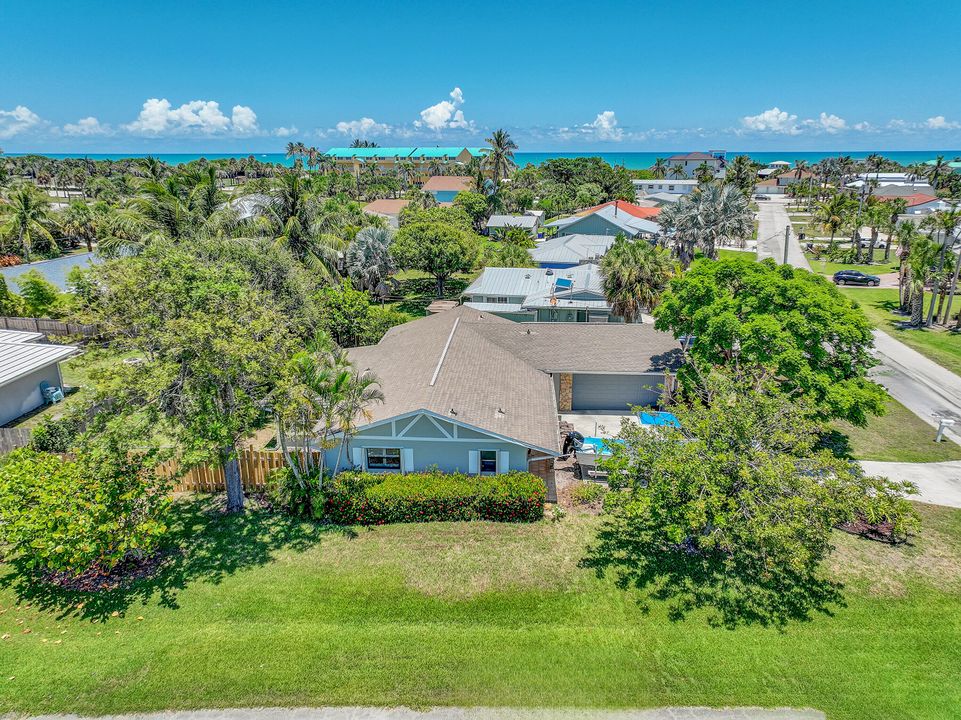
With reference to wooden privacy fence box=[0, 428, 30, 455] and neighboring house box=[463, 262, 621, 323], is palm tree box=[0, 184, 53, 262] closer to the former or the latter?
wooden privacy fence box=[0, 428, 30, 455]

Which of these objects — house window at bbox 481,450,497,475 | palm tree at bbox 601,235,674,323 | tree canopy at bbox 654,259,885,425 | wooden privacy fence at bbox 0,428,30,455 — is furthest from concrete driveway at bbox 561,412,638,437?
wooden privacy fence at bbox 0,428,30,455

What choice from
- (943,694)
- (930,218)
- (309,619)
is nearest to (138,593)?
(309,619)

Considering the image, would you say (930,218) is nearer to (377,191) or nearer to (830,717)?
(830,717)

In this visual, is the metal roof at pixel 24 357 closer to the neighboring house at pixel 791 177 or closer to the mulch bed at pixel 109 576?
the mulch bed at pixel 109 576

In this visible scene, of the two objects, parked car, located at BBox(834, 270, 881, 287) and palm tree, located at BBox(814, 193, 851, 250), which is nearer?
parked car, located at BBox(834, 270, 881, 287)

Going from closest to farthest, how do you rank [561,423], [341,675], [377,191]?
1. [341,675]
2. [561,423]
3. [377,191]

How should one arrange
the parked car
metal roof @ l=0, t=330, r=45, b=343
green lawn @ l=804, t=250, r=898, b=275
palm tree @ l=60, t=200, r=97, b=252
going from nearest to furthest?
metal roof @ l=0, t=330, r=45, b=343, the parked car, green lawn @ l=804, t=250, r=898, b=275, palm tree @ l=60, t=200, r=97, b=252
